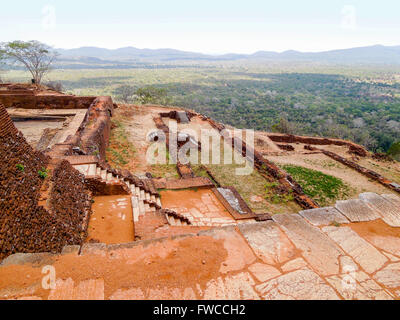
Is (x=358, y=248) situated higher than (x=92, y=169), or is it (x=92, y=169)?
(x=92, y=169)

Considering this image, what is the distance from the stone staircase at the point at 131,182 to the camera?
243 inches

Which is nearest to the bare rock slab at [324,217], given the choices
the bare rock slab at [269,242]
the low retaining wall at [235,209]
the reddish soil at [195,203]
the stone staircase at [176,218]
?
the bare rock slab at [269,242]

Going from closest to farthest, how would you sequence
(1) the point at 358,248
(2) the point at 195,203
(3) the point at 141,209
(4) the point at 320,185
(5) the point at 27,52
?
1. (1) the point at 358,248
2. (3) the point at 141,209
3. (2) the point at 195,203
4. (4) the point at 320,185
5. (5) the point at 27,52

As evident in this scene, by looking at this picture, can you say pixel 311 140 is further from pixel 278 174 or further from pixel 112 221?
pixel 112 221

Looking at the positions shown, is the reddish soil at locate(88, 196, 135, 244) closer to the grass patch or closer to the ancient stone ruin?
the ancient stone ruin

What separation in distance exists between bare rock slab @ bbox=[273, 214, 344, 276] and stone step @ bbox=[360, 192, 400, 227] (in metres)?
1.50

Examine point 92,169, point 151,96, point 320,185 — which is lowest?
point 320,185

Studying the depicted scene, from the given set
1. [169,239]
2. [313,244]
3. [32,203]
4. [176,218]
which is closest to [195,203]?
[176,218]

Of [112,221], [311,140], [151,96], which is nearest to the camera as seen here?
[112,221]

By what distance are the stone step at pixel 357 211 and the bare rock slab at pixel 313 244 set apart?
0.89 meters

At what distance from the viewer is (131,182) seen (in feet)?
23.5

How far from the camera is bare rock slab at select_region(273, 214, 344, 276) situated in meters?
3.21

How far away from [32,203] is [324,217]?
4964 millimetres

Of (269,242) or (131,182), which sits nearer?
(269,242)
